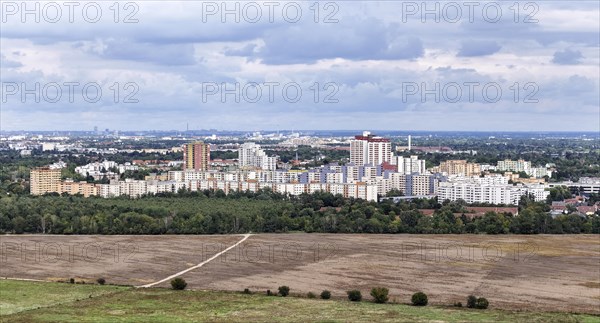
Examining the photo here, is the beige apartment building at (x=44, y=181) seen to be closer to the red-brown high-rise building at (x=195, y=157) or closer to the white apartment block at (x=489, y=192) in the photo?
the red-brown high-rise building at (x=195, y=157)

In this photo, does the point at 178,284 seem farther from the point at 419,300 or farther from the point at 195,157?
the point at 195,157

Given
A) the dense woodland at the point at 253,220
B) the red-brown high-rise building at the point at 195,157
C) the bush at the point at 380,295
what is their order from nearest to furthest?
the bush at the point at 380,295 → the dense woodland at the point at 253,220 → the red-brown high-rise building at the point at 195,157

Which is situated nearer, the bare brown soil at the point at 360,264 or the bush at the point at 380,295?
the bush at the point at 380,295

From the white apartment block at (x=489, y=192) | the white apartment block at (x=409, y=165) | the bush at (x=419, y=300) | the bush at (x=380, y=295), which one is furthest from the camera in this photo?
the white apartment block at (x=409, y=165)

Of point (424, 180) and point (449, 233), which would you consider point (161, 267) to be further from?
point (424, 180)

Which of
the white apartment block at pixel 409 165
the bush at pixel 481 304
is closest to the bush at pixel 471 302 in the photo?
the bush at pixel 481 304

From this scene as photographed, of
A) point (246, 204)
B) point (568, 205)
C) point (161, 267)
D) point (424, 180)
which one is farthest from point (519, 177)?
point (161, 267)
